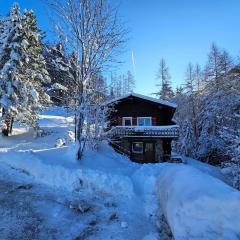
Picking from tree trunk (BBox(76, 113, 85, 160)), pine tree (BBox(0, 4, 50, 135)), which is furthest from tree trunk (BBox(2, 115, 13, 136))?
tree trunk (BBox(76, 113, 85, 160))

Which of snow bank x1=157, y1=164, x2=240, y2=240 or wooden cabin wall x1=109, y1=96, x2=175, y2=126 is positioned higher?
wooden cabin wall x1=109, y1=96, x2=175, y2=126

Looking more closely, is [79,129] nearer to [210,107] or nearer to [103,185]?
[103,185]

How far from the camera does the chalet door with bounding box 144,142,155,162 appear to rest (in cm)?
2595

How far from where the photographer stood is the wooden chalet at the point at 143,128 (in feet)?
81.5

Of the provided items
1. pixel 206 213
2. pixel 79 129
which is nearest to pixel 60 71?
pixel 79 129

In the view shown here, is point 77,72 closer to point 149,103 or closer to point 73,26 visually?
point 73,26

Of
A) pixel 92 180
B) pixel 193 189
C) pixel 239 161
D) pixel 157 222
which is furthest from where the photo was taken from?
pixel 239 161

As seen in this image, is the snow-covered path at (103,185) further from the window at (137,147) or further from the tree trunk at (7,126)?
the window at (137,147)

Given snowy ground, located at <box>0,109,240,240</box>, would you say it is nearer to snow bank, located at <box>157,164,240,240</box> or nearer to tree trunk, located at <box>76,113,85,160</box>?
snow bank, located at <box>157,164,240,240</box>

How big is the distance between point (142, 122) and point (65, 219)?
18.7 meters

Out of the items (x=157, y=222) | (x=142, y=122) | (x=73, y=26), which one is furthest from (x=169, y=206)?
(x=142, y=122)

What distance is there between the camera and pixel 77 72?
16812 millimetres

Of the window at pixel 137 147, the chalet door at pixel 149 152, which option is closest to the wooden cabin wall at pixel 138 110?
the chalet door at pixel 149 152

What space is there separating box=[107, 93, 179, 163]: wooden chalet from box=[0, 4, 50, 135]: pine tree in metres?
7.10
